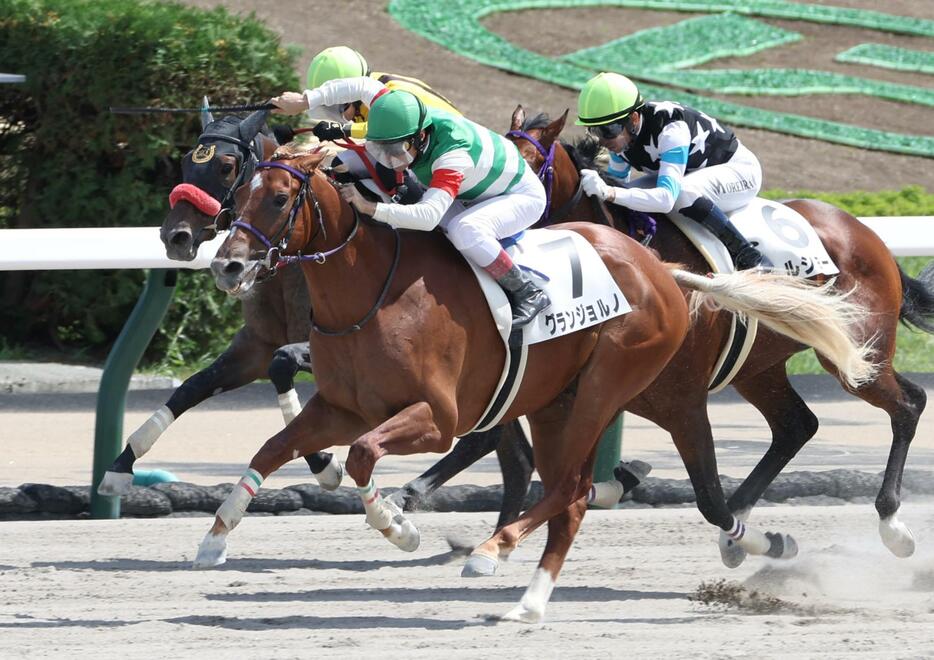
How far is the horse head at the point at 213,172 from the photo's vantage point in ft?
16.5

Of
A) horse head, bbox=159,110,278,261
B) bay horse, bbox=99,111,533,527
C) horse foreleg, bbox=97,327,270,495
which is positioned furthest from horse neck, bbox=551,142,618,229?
horse foreleg, bbox=97,327,270,495

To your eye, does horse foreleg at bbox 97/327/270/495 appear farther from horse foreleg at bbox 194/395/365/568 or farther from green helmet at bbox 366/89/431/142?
green helmet at bbox 366/89/431/142

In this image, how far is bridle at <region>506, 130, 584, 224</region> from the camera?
574 cm

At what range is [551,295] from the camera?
16.4 feet

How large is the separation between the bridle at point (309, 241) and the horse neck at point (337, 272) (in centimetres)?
1

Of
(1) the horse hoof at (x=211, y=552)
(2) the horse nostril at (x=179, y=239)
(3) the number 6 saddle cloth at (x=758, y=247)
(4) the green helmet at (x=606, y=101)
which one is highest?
(4) the green helmet at (x=606, y=101)

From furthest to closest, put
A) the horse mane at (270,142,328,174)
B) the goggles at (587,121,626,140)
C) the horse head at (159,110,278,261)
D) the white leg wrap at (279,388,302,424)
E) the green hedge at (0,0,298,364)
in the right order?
the green hedge at (0,0,298,364), the white leg wrap at (279,388,302,424), the goggles at (587,121,626,140), the horse head at (159,110,278,261), the horse mane at (270,142,328,174)

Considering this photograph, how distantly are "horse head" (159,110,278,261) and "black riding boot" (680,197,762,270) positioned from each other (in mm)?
1516

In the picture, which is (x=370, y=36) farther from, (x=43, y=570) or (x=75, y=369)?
(x=43, y=570)

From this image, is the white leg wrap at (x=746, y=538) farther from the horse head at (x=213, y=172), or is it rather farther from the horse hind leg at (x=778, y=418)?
the horse head at (x=213, y=172)

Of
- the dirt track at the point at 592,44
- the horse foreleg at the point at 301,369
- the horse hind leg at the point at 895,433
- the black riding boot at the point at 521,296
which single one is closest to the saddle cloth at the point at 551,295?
the black riding boot at the point at 521,296

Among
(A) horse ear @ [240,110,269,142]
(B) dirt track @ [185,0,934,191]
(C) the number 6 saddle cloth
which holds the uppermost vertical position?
(A) horse ear @ [240,110,269,142]

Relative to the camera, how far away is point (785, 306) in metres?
5.39

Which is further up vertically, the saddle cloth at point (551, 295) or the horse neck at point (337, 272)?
the horse neck at point (337, 272)
